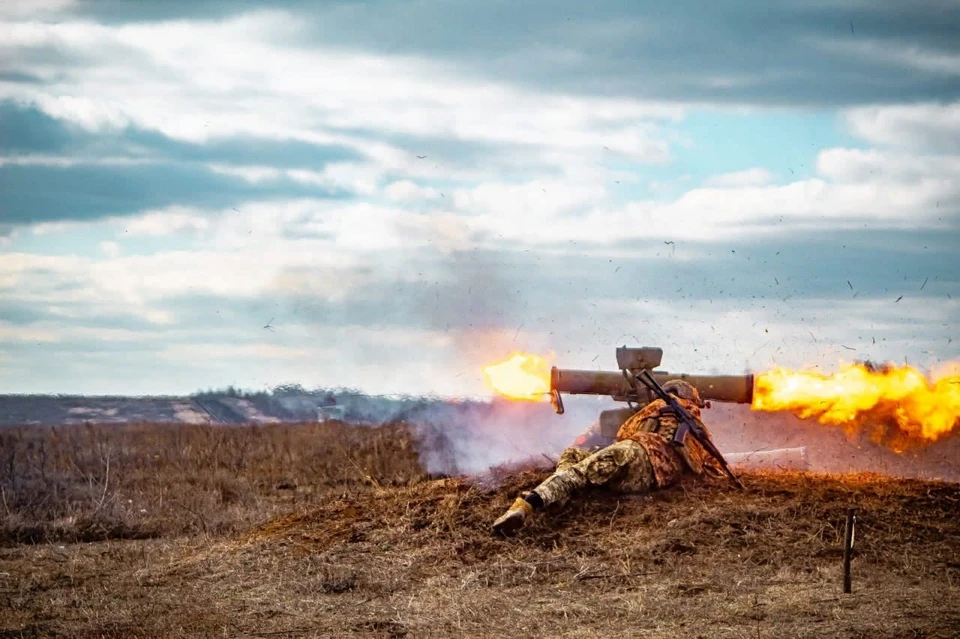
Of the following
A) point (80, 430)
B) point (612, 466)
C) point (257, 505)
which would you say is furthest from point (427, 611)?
point (80, 430)

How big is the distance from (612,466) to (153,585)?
638cm

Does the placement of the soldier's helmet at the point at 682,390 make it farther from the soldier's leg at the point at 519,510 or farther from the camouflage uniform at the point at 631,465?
the soldier's leg at the point at 519,510

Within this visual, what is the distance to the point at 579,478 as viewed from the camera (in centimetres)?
1762

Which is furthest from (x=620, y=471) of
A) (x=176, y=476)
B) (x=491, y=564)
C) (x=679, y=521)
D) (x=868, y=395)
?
(x=176, y=476)

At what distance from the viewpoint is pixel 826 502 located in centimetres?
1748

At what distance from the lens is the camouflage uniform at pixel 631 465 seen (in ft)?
56.3

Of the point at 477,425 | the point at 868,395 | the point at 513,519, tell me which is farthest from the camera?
the point at 477,425

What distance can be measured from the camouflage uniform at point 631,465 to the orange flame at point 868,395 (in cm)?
300

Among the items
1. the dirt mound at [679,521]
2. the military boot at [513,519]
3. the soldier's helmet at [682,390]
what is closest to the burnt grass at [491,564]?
the dirt mound at [679,521]

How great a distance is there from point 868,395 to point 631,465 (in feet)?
19.7

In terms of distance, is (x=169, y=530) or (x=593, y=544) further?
(x=169, y=530)

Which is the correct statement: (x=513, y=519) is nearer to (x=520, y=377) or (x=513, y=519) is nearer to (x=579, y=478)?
(x=579, y=478)

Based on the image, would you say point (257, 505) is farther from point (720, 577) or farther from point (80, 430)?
point (80, 430)

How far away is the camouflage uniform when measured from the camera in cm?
1717
